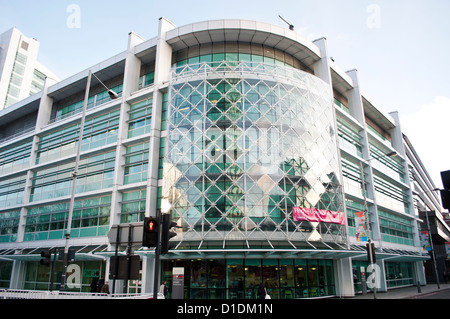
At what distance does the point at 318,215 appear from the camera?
2533 cm

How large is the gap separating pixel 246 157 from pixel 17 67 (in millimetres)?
66651

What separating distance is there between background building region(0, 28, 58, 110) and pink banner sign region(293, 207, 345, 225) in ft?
212

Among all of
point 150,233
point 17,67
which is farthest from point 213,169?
point 17,67

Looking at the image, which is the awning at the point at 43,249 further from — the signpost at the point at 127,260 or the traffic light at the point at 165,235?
the traffic light at the point at 165,235

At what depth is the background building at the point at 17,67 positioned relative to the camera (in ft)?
218

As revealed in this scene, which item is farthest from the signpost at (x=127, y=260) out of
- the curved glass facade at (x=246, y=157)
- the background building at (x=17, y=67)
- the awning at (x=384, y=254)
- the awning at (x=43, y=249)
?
the background building at (x=17, y=67)

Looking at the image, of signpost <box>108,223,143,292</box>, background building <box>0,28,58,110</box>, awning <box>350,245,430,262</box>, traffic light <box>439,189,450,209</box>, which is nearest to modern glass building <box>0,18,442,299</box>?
awning <box>350,245,430,262</box>

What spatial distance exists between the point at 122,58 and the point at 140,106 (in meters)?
5.95

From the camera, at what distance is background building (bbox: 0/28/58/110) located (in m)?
66.3

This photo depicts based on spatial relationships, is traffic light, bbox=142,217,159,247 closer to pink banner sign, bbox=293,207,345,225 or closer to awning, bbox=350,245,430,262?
pink banner sign, bbox=293,207,345,225

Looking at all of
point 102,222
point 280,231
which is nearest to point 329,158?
point 280,231

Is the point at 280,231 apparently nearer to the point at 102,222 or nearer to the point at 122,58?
the point at 102,222

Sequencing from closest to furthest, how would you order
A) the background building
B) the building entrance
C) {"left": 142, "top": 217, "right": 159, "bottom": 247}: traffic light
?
{"left": 142, "top": 217, "right": 159, "bottom": 247}: traffic light, the building entrance, the background building

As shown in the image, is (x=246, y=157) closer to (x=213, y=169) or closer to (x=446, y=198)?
(x=213, y=169)
